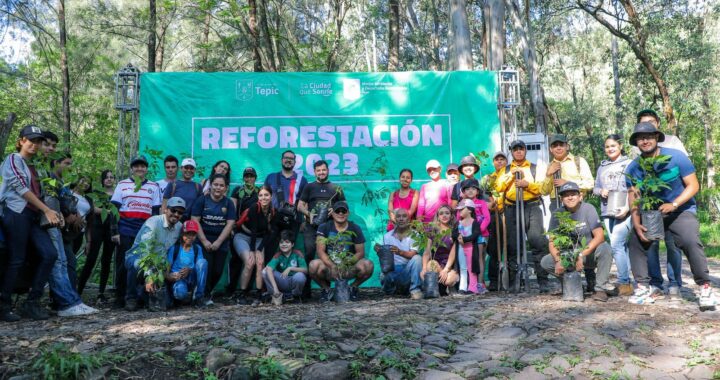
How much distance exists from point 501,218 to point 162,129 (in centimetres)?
427

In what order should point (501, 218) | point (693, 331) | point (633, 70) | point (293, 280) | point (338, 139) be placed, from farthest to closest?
point (633, 70) → point (338, 139) → point (501, 218) → point (293, 280) → point (693, 331)

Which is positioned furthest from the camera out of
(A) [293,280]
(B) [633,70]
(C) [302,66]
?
(B) [633,70]

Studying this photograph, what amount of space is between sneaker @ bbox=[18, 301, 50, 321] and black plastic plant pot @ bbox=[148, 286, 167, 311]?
899 mm

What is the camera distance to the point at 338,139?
7492mm

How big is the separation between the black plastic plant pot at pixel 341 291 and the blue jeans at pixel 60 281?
96.9 inches

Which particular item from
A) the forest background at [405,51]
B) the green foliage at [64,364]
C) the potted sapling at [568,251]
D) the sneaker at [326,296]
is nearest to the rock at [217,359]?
the green foliage at [64,364]

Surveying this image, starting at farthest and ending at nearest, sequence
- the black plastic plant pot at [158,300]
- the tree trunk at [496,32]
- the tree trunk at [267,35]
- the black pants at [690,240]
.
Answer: the tree trunk at [496,32] → the tree trunk at [267,35] → the black plastic plant pot at [158,300] → the black pants at [690,240]

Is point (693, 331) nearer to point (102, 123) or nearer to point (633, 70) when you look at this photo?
point (102, 123)

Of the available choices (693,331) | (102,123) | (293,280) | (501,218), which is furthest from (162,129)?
(102,123)

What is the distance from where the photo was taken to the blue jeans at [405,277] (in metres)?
6.34

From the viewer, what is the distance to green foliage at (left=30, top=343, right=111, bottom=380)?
3150mm

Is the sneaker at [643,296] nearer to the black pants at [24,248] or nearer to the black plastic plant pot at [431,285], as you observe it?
the black plastic plant pot at [431,285]

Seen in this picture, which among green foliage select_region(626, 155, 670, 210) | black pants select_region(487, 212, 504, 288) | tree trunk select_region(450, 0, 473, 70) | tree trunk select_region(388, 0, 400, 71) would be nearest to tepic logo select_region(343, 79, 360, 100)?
black pants select_region(487, 212, 504, 288)

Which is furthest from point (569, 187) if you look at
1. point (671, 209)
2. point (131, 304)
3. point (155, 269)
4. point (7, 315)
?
point (7, 315)
